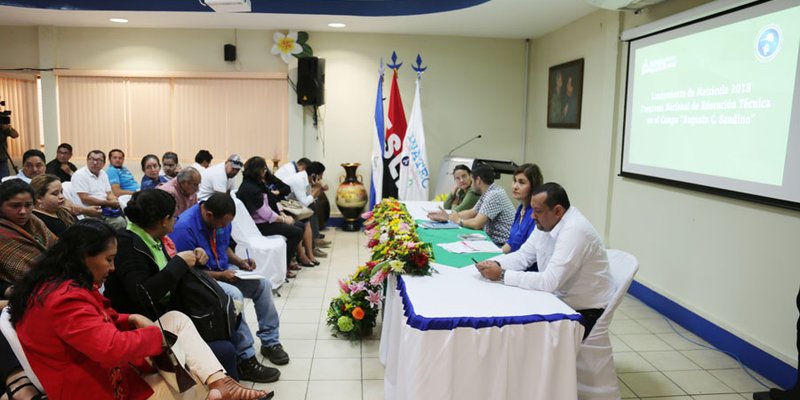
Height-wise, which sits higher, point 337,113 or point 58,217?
point 337,113

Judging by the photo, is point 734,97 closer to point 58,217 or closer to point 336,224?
point 58,217

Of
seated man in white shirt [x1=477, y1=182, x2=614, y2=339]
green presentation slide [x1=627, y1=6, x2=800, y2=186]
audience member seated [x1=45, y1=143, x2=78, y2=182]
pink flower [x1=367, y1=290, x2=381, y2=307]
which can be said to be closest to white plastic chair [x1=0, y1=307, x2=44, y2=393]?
seated man in white shirt [x1=477, y1=182, x2=614, y2=339]

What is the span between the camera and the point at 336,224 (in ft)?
25.2

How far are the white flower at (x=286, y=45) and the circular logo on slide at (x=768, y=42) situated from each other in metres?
5.30

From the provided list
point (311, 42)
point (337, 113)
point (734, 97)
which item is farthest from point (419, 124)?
point (734, 97)

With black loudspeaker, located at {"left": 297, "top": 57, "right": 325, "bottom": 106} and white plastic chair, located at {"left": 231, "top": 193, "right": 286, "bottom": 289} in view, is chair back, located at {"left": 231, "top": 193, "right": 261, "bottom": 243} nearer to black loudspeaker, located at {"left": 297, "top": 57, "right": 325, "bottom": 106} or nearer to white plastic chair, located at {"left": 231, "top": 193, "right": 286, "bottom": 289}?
white plastic chair, located at {"left": 231, "top": 193, "right": 286, "bottom": 289}

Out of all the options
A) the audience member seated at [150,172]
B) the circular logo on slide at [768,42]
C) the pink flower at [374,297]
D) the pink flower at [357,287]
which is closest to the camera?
the circular logo on slide at [768,42]

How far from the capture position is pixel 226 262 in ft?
10.8

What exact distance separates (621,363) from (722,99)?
192 cm

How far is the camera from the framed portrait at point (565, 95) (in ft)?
19.6

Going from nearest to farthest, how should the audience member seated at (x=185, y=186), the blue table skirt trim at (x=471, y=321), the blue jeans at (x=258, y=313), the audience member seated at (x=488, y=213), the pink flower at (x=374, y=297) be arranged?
the blue table skirt trim at (x=471, y=321), the blue jeans at (x=258, y=313), the pink flower at (x=374, y=297), the audience member seated at (x=488, y=213), the audience member seated at (x=185, y=186)

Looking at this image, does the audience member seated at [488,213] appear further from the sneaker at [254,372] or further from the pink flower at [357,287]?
the sneaker at [254,372]

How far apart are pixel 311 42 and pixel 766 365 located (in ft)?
20.0

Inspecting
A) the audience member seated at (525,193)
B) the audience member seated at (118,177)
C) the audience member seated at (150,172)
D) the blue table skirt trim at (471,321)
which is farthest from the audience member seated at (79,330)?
the audience member seated at (118,177)
